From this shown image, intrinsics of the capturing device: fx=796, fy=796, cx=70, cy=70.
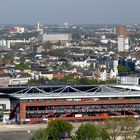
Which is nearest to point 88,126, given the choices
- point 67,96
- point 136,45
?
point 67,96

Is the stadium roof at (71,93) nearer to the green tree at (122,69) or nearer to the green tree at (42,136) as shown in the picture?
the green tree at (42,136)

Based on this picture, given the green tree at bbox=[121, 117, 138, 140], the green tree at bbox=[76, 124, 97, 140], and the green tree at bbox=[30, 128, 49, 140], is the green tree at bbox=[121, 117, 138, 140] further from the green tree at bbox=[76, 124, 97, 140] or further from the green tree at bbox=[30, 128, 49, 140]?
the green tree at bbox=[30, 128, 49, 140]

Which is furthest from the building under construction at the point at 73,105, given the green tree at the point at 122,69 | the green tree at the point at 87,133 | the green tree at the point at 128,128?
the green tree at the point at 122,69

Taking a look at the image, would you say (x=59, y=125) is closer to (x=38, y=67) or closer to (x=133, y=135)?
(x=133, y=135)

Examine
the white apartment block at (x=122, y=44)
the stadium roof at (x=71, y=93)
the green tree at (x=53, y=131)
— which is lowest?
the white apartment block at (x=122, y=44)

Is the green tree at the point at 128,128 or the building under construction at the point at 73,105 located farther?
the building under construction at the point at 73,105

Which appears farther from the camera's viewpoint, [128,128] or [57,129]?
[128,128]

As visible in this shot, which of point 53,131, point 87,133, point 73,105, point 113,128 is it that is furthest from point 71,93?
point 87,133

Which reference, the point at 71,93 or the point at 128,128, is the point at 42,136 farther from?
the point at 71,93
